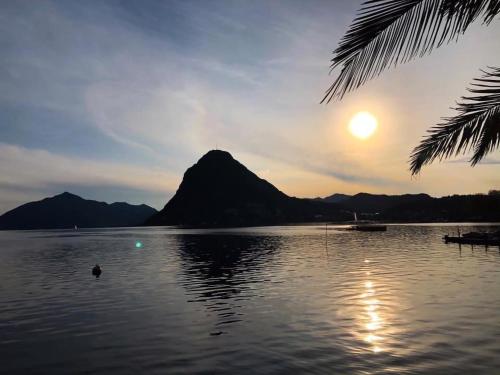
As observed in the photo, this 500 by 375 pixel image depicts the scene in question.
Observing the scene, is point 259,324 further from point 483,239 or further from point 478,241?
point 483,239

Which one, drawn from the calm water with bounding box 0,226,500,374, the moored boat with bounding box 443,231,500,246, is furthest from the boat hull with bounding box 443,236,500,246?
the calm water with bounding box 0,226,500,374

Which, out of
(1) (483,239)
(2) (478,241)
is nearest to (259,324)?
(2) (478,241)

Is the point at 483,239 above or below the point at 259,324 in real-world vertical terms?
above

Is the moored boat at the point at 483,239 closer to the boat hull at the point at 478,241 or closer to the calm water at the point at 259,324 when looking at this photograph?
the boat hull at the point at 478,241

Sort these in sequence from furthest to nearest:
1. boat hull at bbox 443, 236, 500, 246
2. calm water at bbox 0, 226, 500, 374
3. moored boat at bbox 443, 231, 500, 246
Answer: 1. moored boat at bbox 443, 231, 500, 246
2. boat hull at bbox 443, 236, 500, 246
3. calm water at bbox 0, 226, 500, 374

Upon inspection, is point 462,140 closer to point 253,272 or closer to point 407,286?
point 407,286

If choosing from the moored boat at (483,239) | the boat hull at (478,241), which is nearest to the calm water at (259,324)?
the boat hull at (478,241)

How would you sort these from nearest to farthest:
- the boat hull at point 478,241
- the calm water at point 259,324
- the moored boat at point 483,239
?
the calm water at point 259,324 → the boat hull at point 478,241 → the moored boat at point 483,239

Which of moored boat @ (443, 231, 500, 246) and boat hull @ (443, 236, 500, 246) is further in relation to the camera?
moored boat @ (443, 231, 500, 246)

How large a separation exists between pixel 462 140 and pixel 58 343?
26572 millimetres

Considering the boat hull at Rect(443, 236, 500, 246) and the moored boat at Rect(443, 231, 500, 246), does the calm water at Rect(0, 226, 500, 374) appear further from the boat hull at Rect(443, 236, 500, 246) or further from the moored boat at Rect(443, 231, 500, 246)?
the moored boat at Rect(443, 231, 500, 246)

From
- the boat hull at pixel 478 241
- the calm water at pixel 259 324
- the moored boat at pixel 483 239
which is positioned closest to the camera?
the calm water at pixel 259 324

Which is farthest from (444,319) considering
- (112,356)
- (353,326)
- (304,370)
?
(112,356)

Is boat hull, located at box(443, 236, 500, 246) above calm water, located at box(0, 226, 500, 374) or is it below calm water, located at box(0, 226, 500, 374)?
above
